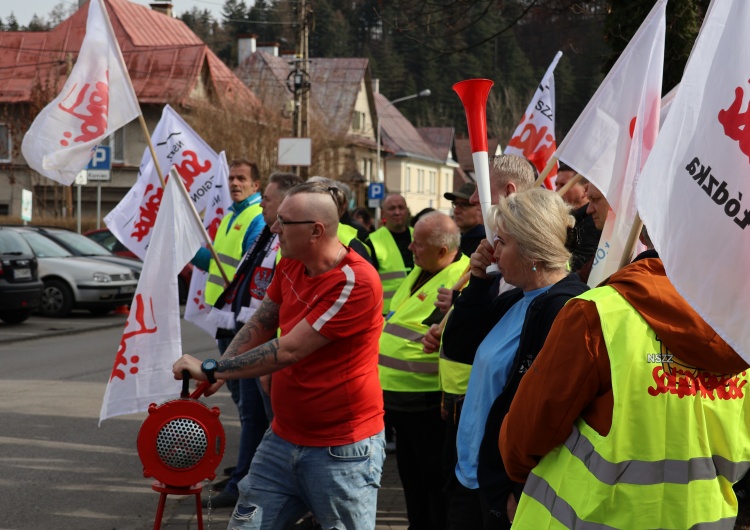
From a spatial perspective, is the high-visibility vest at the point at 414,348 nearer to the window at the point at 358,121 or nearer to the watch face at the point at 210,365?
the watch face at the point at 210,365

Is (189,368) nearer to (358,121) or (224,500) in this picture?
(224,500)

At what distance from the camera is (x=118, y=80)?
7.27 metres

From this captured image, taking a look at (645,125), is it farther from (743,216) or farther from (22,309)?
(22,309)

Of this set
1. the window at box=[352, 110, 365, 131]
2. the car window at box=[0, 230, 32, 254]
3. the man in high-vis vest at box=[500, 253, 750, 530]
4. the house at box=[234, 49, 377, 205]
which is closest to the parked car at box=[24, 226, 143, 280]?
the car window at box=[0, 230, 32, 254]

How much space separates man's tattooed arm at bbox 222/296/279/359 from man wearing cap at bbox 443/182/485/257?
1.92 metres

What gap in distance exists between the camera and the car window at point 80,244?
66.0ft

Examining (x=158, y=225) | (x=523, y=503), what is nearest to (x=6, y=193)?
(x=158, y=225)

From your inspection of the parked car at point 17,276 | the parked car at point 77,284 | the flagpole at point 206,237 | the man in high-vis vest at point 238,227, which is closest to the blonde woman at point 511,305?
the flagpole at point 206,237

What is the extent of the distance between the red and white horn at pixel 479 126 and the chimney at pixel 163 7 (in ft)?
164

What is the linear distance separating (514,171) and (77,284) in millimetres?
15246

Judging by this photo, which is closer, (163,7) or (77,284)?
(77,284)

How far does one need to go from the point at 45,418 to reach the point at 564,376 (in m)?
7.40

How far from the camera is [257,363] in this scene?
392 cm

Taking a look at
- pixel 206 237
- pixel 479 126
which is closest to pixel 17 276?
pixel 206 237
